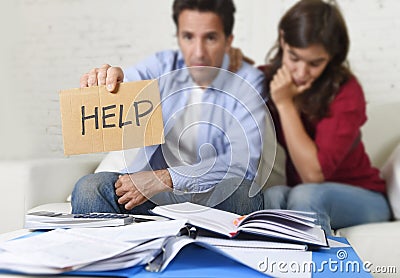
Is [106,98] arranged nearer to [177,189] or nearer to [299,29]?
[177,189]

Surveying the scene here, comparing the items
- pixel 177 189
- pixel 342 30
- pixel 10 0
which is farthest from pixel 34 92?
pixel 177 189

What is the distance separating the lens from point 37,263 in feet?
2.53

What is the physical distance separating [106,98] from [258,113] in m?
0.44

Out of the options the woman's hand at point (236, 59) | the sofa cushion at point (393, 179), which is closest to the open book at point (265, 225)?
the sofa cushion at point (393, 179)

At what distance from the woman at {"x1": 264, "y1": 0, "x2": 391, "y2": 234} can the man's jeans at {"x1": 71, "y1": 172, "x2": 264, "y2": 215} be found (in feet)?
2.06

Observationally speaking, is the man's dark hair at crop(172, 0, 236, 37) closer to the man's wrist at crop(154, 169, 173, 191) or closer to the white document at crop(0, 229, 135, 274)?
the man's wrist at crop(154, 169, 173, 191)

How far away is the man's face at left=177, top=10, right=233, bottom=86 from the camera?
7.54ft

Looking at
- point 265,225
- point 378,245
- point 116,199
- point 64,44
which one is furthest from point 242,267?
point 64,44

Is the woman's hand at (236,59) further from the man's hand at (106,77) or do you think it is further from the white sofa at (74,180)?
the man's hand at (106,77)

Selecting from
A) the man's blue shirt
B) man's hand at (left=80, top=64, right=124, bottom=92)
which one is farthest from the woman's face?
man's hand at (left=80, top=64, right=124, bottom=92)

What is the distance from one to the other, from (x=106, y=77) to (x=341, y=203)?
0.98 m

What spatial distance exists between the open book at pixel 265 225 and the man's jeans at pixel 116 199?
0.37 feet

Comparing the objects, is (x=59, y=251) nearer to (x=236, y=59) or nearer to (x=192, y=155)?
(x=192, y=155)

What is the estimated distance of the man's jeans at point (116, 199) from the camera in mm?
1237
